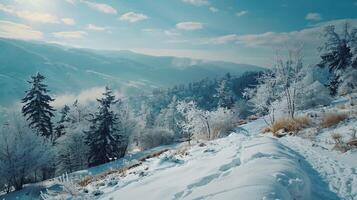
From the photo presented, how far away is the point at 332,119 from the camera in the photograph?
12.6 meters

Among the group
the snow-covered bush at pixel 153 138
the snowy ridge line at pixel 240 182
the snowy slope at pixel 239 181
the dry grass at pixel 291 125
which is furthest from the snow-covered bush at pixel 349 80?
the snowy ridge line at pixel 240 182

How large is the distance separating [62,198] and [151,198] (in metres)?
2.47

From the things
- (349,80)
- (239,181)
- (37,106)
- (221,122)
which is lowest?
(221,122)

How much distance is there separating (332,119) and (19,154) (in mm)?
30181

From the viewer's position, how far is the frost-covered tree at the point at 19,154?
32.6 meters

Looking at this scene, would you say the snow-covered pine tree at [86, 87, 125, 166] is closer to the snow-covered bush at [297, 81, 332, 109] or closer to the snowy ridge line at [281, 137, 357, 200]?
the snow-covered bush at [297, 81, 332, 109]

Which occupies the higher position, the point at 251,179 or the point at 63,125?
the point at 251,179

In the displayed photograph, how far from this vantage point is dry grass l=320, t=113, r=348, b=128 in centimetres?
1249

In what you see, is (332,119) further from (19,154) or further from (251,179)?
(19,154)

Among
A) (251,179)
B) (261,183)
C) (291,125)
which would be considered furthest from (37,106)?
(261,183)

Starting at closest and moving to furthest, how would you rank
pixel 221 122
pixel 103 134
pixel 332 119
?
pixel 332 119
pixel 221 122
pixel 103 134

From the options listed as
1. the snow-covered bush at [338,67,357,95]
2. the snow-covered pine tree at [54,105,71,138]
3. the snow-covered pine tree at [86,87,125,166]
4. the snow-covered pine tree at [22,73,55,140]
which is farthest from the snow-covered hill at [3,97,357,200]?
the snow-covered pine tree at [54,105,71,138]

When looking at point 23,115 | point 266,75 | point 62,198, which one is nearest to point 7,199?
point 23,115

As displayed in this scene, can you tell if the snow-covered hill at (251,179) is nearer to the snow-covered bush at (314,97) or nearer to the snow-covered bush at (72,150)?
the snow-covered bush at (314,97)
